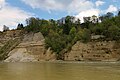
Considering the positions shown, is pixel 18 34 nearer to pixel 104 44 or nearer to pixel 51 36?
pixel 51 36

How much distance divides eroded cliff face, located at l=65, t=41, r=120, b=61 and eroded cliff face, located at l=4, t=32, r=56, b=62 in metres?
10.8

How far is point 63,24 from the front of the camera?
12444 centimetres

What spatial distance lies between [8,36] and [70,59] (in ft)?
167

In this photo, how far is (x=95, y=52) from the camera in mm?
80688

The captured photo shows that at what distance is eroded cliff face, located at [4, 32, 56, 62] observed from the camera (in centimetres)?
9922

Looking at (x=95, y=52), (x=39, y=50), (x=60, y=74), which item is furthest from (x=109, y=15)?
(x=60, y=74)

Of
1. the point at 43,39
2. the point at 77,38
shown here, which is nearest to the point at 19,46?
the point at 43,39

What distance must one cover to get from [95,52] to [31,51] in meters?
34.6

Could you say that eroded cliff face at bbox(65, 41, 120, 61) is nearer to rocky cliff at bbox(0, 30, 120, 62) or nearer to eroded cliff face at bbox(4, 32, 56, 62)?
rocky cliff at bbox(0, 30, 120, 62)

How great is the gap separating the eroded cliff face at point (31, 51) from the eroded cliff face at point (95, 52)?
1082 centimetres

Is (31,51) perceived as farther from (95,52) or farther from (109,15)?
(109,15)

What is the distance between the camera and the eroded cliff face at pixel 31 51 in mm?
99225

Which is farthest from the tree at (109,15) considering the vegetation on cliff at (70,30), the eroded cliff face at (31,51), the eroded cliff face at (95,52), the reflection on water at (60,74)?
the reflection on water at (60,74)

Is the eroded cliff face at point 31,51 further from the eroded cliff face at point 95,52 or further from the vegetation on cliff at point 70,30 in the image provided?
the eroded cliff face at point 95,52
